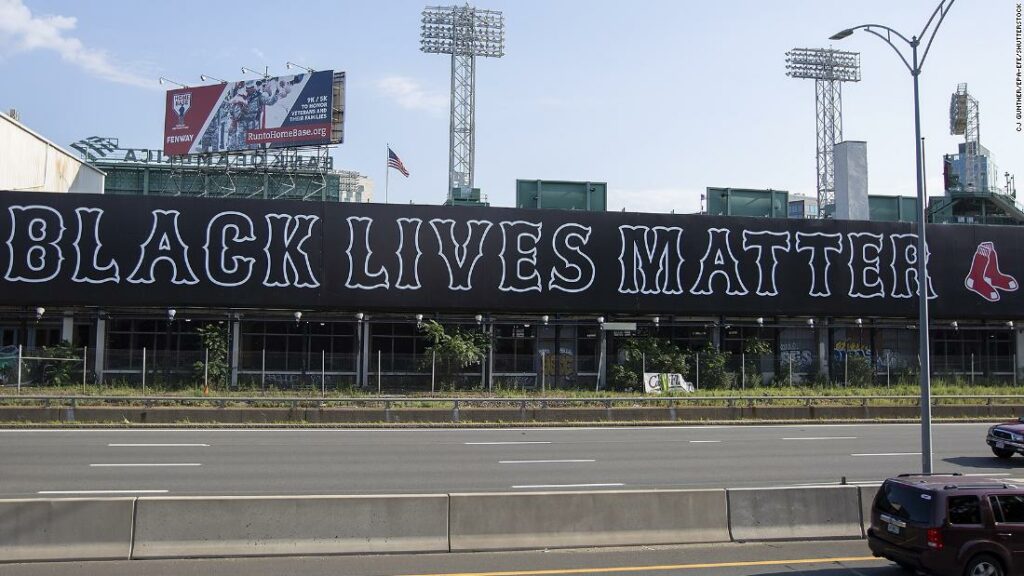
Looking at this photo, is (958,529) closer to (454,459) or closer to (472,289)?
(454,459)

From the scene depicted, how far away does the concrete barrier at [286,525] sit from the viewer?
11.0 metres

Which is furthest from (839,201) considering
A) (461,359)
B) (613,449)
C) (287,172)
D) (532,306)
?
A: (287,172)

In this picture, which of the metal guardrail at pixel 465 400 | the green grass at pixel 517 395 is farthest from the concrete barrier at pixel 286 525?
the green grass at pixel 517 395

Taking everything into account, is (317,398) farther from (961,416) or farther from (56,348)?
(961,416)

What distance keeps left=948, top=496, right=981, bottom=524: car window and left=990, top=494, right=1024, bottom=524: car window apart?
0.23 meters

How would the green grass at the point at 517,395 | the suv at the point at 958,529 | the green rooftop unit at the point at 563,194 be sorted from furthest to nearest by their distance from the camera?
the green rooftop unit at the point at 563,194
the green grass at the point at 517,395
the suv at the point at 958,529

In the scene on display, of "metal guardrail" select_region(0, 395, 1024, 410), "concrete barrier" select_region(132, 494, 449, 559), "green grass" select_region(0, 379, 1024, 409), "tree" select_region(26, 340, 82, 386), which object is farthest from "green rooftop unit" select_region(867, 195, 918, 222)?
"concrete barrier" select_region(132, 494, 449, 559)

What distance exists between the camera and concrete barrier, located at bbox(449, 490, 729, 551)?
461 inches

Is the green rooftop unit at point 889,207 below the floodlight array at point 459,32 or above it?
below

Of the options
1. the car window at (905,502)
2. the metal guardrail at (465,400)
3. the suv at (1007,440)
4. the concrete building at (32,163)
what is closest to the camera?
the car window at (905,502)

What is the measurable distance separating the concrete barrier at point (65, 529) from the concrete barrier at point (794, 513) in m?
8.34

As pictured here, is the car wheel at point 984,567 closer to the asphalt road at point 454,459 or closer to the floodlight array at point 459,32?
the asphalt road at point 454,459

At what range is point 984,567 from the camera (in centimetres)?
1019

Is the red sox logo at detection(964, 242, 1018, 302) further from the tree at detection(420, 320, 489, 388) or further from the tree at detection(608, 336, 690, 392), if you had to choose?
the tree at detection(420, 320, 489, 388)
